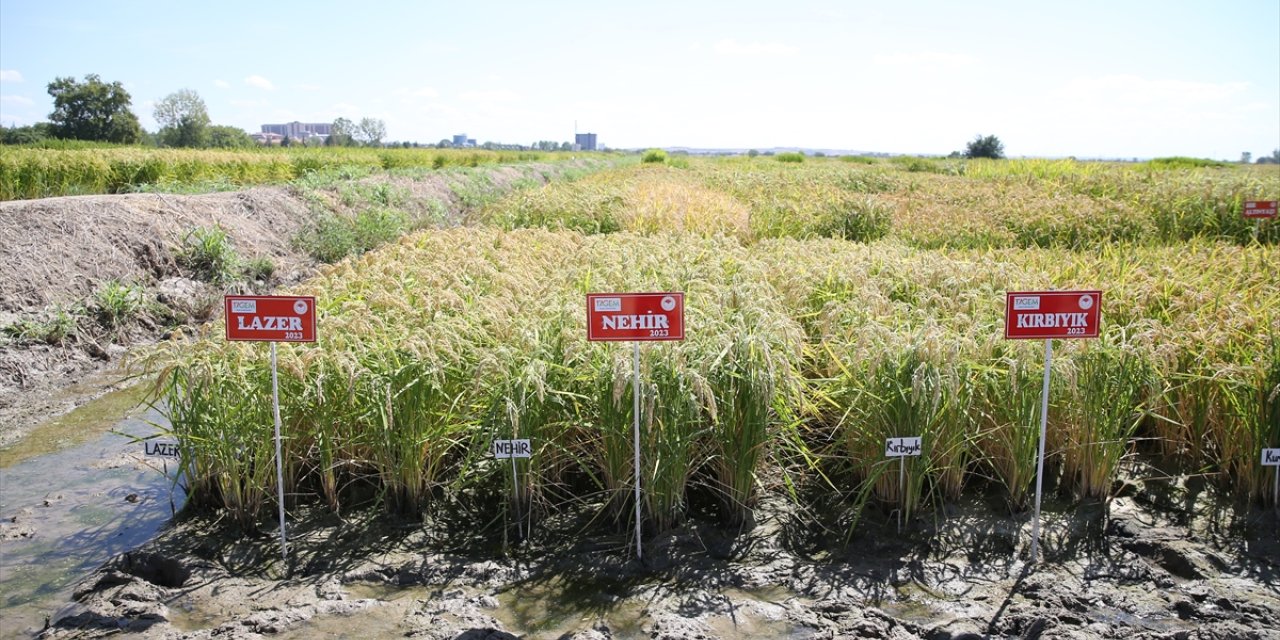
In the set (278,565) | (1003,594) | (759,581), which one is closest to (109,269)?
(278,565)

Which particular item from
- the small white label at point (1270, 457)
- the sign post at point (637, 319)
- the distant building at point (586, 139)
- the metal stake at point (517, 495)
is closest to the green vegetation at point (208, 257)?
the metal stake at point (517, 495)

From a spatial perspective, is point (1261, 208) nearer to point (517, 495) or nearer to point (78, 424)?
point (517, 495)

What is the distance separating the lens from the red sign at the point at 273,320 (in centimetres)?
395

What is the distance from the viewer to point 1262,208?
10.5 meters

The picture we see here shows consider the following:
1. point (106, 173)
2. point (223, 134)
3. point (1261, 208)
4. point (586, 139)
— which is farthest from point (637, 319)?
point (586, 139)

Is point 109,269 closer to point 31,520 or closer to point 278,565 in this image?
point 31,520

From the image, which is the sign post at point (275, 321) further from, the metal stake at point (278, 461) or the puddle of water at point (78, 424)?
the puddle of water at point (78, 424)

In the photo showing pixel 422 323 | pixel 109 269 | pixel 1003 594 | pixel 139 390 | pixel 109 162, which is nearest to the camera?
pixel 1003 594

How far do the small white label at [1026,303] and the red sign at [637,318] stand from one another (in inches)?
60.6

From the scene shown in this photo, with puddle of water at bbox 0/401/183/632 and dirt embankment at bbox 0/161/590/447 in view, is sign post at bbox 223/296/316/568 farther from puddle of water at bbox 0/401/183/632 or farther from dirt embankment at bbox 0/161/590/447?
dirt embankment at bbox 0/161/590/447

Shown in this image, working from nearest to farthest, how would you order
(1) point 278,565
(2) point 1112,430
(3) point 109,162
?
1. (1) point 278,565
2. (2) point 1112,430
3. (3) point 109,162

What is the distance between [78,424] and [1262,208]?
501 inches

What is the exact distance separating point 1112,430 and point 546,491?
114 inches

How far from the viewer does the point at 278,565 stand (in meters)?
3.89
